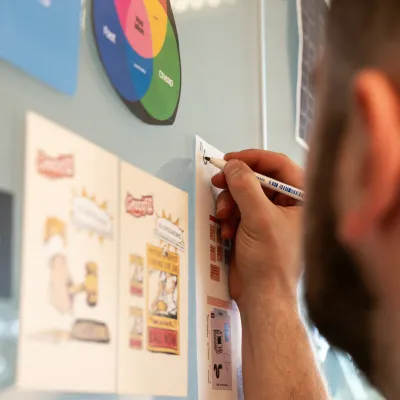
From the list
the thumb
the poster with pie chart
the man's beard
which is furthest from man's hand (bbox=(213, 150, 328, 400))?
the man's beard

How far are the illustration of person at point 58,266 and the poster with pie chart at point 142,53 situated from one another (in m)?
0.16

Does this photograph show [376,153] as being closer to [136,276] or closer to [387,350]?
[387,350]

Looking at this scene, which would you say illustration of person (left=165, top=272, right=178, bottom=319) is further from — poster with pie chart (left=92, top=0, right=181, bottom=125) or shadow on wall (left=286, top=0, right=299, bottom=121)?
shadow on wall (left=286, top=0, right=299, bottom=121)

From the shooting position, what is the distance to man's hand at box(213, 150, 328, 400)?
703 millimetres

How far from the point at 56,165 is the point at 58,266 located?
0.08 m

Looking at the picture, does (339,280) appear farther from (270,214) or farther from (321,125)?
(270,214)

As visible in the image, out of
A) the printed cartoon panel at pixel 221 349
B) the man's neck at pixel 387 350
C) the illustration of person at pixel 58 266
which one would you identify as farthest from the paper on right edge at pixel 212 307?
the man's neck at pixel 387 350

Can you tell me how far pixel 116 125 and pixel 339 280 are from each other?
0.94ft

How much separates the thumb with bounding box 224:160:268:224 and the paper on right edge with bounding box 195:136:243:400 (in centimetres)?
3

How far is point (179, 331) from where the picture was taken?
0.62m

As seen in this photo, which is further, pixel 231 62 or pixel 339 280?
pixel 231 62

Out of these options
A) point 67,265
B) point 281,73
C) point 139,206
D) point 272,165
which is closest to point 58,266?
point 67,265

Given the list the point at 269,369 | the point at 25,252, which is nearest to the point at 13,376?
the point at 25,252

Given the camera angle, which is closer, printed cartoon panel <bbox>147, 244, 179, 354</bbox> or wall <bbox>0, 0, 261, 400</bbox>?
wall <bbox>0, 0, 261, 400</bbox>
